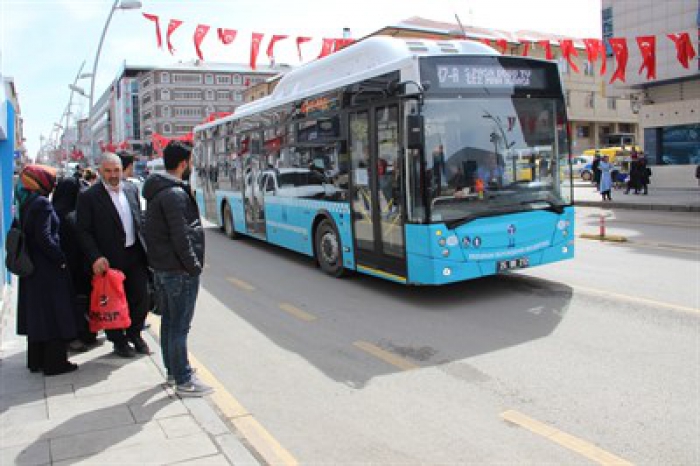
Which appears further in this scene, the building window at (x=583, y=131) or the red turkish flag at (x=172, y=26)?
the building window at (x=583, y=131)

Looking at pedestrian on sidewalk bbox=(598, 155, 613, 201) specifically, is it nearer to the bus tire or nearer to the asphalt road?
the asphalt road

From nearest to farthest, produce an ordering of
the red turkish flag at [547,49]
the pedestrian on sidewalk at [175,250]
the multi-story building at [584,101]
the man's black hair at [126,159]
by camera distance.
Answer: the pedestrian on sidewalk at [175,250], the man's black hair at [126,159], the red turkish flag at [547,49], the multi-story building at [584,101]

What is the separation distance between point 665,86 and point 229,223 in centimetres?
2435

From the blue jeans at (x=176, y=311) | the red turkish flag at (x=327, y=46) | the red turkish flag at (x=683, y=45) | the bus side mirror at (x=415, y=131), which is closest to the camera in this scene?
the blue jeans at (x=176, y=311)

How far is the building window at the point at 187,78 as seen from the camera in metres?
121

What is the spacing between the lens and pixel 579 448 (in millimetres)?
4062

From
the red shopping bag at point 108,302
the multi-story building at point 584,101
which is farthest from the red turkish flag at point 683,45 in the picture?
the multi-story building at point 584,101

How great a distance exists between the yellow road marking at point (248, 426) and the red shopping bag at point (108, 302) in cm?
89

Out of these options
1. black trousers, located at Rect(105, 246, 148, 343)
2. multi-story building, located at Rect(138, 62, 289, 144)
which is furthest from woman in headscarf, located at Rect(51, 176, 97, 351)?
multi-story building, located at Rect(138, 62, 289, 144)

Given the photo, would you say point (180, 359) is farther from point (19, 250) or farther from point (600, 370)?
point (600, 370)

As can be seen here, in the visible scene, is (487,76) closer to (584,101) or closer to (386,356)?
(386,356)

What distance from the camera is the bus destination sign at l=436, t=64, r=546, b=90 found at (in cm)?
775

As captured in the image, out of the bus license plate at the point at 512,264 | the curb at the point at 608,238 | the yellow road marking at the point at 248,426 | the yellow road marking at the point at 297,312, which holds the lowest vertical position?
the yellow road marking at the point at 248,426

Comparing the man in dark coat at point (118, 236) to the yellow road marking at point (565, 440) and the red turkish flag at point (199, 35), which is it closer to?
the yellow road marking at point (565, 440)
